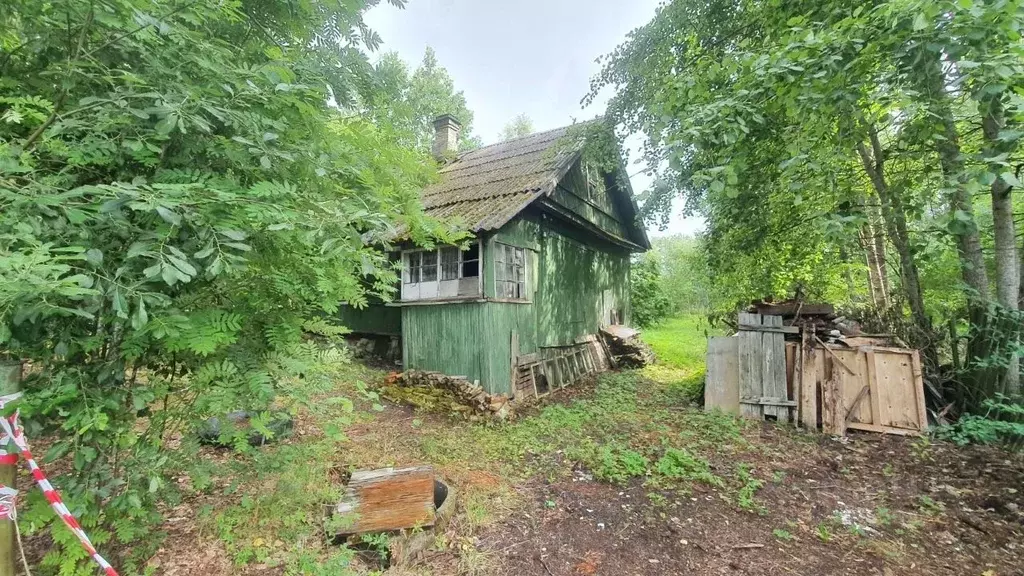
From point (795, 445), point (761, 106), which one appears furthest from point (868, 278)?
point (761, 106)

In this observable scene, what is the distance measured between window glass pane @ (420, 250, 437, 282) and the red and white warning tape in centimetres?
588

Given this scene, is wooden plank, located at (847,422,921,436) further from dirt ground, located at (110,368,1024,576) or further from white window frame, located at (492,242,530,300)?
white window frame, located at (492,242,530,300)

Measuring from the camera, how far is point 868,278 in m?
10.6

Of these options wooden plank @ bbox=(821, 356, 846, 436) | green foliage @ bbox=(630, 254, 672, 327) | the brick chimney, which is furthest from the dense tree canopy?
green foliage @ bbox=(630, 254, 672, 327)

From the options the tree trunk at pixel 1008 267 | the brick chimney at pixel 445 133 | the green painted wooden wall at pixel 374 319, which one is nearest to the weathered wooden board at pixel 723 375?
the tree trunk at pixel 1008 267

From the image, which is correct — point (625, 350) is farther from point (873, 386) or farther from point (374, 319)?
point (374, 319)

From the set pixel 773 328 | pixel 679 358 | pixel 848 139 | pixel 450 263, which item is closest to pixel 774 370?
pixel 773 328

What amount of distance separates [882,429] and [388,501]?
20.8 feet

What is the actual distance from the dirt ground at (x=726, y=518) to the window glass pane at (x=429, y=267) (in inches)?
130

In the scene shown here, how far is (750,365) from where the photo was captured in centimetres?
625

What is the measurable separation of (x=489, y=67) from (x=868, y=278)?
51.9 ft

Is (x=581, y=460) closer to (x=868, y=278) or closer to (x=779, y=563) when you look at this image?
(x=779, y=563)

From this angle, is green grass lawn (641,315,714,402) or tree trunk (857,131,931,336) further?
green grass lawn (641,315,714,402)

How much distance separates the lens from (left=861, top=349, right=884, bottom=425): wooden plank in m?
5.43
